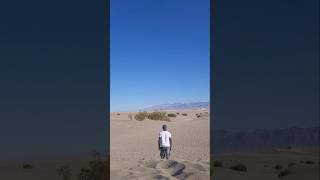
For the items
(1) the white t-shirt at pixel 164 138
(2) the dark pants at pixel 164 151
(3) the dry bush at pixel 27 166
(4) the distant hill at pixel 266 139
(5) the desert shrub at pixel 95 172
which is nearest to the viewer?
(5) the desert shrub at pixel 95 172

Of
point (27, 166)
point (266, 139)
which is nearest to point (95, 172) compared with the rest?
point (27, 166)

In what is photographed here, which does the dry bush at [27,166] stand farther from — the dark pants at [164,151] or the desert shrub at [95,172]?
the desert shrub at [95,172]

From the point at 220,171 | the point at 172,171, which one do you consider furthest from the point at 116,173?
the point at 220,171

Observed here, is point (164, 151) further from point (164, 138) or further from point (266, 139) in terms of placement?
point (266, 139)

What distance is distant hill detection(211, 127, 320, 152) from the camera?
34.4 metres

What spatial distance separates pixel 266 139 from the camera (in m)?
37.5

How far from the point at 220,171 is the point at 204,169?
255 centimetres

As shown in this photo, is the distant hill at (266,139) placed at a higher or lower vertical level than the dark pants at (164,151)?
lower

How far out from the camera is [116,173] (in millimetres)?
16484

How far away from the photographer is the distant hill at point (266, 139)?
3441cm

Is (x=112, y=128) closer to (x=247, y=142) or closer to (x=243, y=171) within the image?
(x=247, y=142)

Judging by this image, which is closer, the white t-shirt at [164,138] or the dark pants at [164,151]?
the white t-shirt at [164,138]

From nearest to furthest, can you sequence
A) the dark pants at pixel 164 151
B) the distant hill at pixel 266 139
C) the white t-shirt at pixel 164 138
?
1. the white t-shirt at pixel 164 138
2. the dark pants at pixel 164 151
3. the distant hill at pixel 266 139

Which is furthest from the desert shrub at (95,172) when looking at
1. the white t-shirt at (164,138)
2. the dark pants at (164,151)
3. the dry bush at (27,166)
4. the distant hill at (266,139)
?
the distant hill at (266,139)
